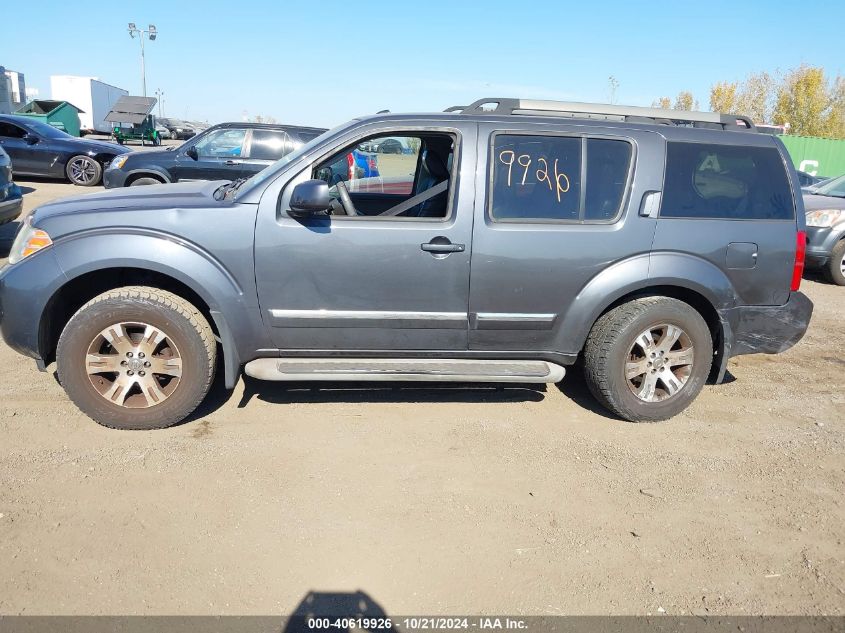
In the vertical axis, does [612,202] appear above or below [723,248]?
above

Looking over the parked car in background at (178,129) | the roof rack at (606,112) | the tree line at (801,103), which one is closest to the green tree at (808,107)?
the tree line at (801,103)

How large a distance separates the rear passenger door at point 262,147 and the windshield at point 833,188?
8140 millimetres

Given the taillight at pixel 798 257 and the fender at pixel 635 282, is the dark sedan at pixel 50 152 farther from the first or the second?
the taillight at pixel 798 257

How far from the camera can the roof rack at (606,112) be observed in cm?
423

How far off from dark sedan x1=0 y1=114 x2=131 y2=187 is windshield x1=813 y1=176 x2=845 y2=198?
548 inches

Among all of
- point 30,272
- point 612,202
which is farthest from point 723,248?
point 30,272

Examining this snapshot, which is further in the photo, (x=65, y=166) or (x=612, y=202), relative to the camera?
(x=65, y=166)

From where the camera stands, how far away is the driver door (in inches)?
151

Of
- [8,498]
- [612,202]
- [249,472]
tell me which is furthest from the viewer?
[612,202]

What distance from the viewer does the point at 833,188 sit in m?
9.88

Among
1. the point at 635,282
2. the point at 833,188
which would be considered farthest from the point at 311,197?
the point at 833,188

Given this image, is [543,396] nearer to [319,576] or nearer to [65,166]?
[319,576]

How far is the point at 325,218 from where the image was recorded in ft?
12.6

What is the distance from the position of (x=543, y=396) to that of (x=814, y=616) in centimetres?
228
